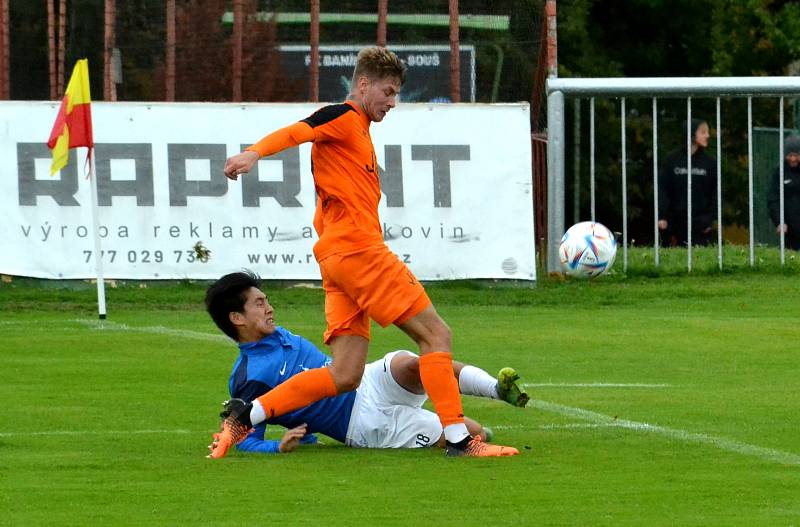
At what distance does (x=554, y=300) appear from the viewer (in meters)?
18.2

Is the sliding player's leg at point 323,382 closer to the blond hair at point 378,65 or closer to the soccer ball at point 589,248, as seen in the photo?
the blond hair at point 378,65

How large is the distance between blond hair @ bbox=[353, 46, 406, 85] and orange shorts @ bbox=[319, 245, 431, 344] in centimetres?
80

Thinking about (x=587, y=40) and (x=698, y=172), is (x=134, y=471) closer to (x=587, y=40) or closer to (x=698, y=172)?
(x=698, y=172)

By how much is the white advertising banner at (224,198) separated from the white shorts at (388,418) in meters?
9.54

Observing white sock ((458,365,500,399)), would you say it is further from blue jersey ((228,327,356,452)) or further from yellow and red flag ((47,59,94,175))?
yellow and red flag ((47,59,94,175))

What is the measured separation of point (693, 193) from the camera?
20.6m

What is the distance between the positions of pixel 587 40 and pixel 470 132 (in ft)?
75.1

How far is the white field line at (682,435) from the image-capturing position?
8.52 m

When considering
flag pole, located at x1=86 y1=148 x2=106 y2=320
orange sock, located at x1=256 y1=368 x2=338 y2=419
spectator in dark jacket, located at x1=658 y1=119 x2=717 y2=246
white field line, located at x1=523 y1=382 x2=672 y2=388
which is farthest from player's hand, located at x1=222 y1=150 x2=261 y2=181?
spectator in dark jacket, located at x1=658 y1=119 x2=717 y2=246

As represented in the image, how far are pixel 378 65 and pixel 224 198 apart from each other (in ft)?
33.1

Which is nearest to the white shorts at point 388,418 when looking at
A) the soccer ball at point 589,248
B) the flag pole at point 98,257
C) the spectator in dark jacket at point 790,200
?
the flag pole at point 98,257

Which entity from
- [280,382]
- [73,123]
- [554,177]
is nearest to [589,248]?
[554,177]

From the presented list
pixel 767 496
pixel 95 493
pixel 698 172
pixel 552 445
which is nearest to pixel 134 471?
pixel 95 493

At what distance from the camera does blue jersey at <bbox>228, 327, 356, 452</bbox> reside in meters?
8.93
